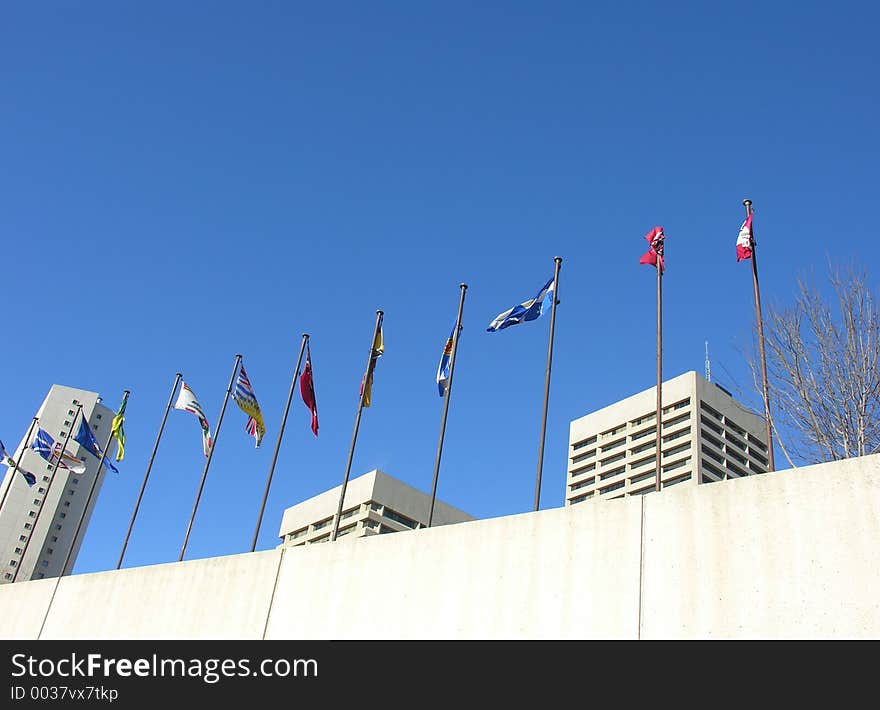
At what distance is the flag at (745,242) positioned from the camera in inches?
Answer: 604

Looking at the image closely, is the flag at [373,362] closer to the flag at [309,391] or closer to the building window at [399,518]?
the flag at [309,391]

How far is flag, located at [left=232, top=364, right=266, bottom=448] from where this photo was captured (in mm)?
21938

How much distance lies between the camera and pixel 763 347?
1397cm

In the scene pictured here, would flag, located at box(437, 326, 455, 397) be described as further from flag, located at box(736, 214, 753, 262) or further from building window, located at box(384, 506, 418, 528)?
building window, located at box(384, 506, 418, 528)

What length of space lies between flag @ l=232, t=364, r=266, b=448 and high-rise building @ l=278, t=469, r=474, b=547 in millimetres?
69949

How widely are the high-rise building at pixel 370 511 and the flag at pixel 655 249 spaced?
77.0 m

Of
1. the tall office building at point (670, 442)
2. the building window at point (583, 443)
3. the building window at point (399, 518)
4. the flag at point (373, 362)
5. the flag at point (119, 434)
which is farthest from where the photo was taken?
the building window at point (583, 443)

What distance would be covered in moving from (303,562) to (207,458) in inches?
345

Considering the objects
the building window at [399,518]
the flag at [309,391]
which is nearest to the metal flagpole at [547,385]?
the flag at [309,391]

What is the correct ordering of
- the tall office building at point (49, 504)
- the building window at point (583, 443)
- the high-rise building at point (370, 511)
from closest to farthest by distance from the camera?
the high-rise building at point (370, 511) < the building window at point (583, 443) < the tall office building at point (49, 504)

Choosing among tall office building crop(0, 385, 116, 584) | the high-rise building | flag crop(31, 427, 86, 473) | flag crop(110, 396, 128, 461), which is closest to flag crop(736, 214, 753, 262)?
flag crop(110, 396, 128, 461)
